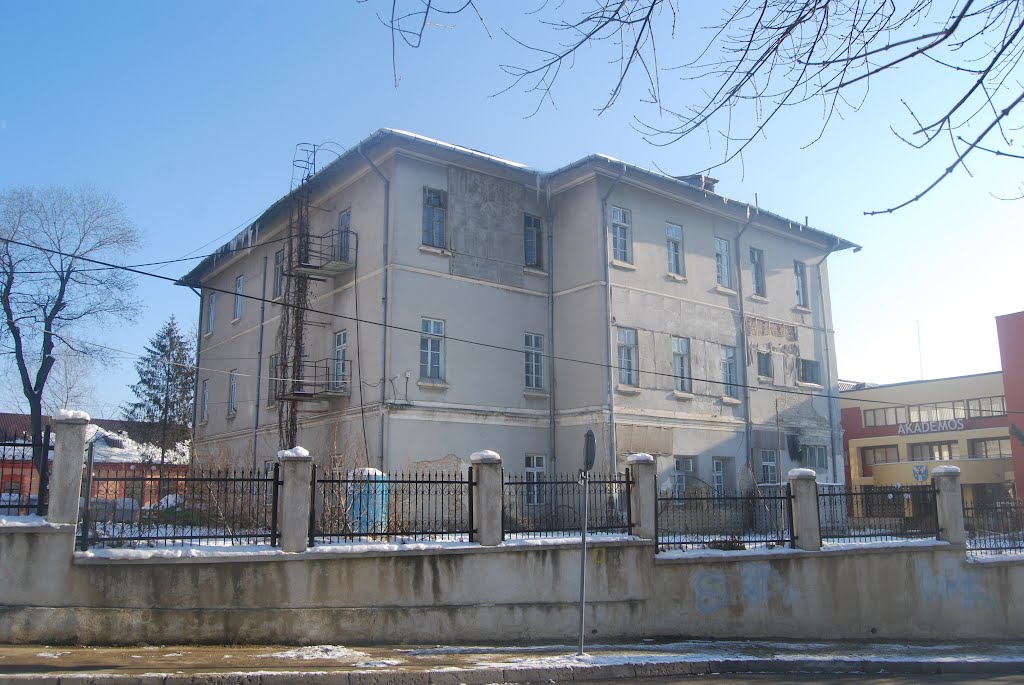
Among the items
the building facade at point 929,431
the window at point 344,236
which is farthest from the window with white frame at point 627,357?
the building facade at point 929,431

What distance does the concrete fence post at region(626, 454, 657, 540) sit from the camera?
14172 millimetres

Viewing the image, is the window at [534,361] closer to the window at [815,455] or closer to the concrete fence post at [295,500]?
the window at [815,455]

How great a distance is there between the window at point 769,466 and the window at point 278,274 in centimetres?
1770

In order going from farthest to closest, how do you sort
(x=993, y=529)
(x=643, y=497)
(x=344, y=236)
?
(x=344, y=236) → (x=993, y=529) → (x=643, y=497)

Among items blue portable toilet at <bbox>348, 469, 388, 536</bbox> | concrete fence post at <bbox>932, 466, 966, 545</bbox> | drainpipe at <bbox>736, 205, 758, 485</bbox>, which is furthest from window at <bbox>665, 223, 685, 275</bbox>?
blue portable toilet at <bbox>348, 469, 388, 536</bbox>

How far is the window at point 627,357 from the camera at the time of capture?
26141 mm

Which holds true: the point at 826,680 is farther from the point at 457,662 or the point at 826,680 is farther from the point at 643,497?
the point at 457,662

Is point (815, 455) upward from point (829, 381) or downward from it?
downward

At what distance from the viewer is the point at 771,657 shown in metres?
12.1

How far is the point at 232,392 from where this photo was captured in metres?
32.8

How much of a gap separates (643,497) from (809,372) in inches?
807

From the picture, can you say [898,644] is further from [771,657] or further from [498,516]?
[498,516]

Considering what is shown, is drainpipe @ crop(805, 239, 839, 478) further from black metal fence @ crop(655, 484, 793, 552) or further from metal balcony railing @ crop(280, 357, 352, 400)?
metal balcony railing @ crop(280, 357, 352, 400)

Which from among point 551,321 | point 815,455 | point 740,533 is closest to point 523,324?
point 551,321
